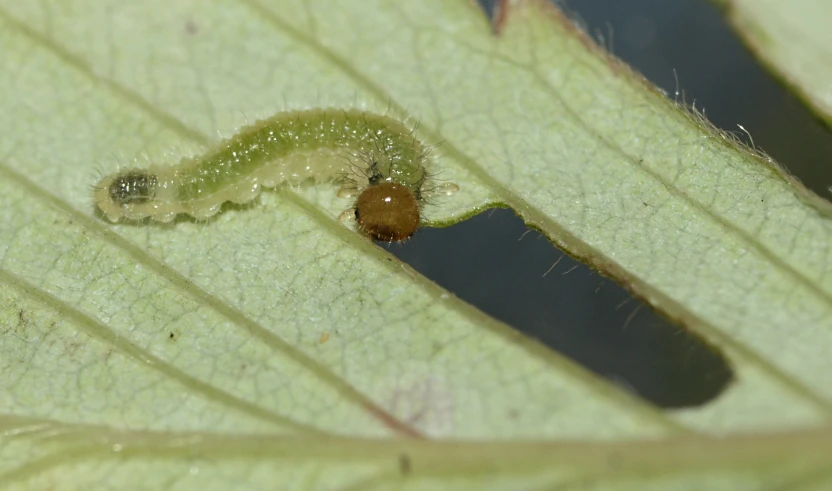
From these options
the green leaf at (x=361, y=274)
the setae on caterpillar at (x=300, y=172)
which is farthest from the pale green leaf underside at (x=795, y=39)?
the setae on caterpillar at (x=300, y=172)

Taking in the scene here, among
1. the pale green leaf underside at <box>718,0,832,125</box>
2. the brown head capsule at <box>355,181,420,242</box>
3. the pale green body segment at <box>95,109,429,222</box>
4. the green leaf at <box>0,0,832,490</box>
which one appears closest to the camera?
the green leaf at <box>0,0,832,490</box>

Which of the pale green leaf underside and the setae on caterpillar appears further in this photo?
the setae on caterpillar

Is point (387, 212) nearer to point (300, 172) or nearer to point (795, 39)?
point (300, 172)

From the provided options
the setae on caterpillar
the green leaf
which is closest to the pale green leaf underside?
the green leaf

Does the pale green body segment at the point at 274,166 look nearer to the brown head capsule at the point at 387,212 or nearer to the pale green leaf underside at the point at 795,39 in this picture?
the brown head capsule at the point at 387,212

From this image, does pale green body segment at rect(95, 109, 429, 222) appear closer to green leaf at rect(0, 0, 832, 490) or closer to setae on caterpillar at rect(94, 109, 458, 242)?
setae on caterpillar at rect(94, 109, 458, 242)

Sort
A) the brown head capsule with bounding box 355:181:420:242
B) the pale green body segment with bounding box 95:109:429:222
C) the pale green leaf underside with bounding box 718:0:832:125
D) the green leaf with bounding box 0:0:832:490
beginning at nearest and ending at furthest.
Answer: the green leaf with bounding box 0:0:832:490, the pale green leaf underside with bounding box 718:0:832:125, the brown head capsule with bounding box 355:181:420:242, the pale green body segment with bounding box 95:109:429:222
